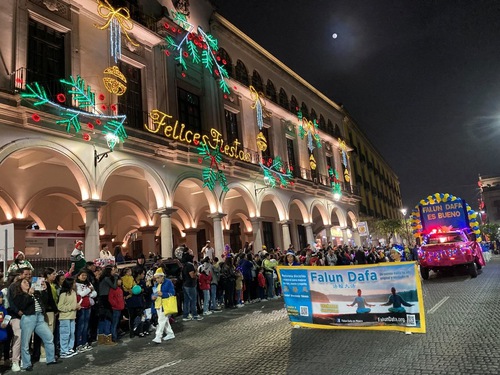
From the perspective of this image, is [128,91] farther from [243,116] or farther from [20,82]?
[243,116]

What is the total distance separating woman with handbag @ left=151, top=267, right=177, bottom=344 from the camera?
8312 millimetres

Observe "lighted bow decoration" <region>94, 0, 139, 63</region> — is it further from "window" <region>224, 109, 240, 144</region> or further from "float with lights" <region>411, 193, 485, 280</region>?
"float with lights" <region>411, 193, 485, 280</region>

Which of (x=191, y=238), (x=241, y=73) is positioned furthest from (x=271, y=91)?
(x=191, y=238)

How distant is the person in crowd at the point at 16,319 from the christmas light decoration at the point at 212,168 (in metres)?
12.0

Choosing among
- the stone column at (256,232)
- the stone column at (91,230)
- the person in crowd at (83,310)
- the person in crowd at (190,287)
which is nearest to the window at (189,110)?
the stone column at (256,232)

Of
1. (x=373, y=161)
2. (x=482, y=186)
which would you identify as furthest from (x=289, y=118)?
(x=482, y=186)

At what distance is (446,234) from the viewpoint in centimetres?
1645

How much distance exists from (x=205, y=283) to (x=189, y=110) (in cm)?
1151

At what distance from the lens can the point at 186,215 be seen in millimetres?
24047

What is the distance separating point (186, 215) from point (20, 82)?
42.6 feet

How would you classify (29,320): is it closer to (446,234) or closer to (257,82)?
(446,234)

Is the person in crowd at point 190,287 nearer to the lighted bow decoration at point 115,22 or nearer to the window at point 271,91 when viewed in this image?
the lighted bow decoration at point 115,22

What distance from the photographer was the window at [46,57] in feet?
45.4

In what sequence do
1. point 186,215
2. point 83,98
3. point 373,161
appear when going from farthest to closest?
1. point 373,161
2. point 186,215
3. point 83,98
